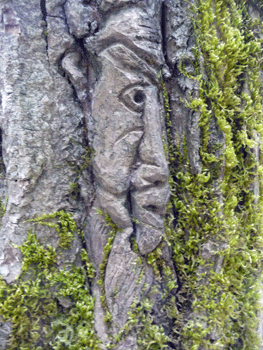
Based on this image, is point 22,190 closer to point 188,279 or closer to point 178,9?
point 188,279

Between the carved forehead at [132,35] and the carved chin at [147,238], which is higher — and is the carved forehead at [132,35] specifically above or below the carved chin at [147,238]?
above

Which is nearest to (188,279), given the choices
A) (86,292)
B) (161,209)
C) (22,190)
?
(161,209)

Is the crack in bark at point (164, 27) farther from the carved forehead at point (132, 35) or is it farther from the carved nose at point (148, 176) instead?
the carved nose at point (148, 176)

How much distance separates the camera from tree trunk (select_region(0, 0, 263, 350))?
1.52 m

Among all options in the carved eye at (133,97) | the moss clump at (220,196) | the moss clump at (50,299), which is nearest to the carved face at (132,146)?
the carved eye at (133,97)

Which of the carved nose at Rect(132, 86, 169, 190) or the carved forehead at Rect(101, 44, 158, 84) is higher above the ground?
the carved forehead at Rect(101, 44, 158, 84)

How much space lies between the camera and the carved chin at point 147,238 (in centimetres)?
154

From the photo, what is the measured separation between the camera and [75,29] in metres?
1.55

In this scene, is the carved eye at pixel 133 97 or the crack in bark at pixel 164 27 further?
the crack in bark at pixel 164 27

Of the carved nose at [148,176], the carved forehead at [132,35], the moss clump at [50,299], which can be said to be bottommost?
the moss clump at [50,299]

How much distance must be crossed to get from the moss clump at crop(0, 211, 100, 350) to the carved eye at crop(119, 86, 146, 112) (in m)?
0.73

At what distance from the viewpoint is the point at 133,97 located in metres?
1.51

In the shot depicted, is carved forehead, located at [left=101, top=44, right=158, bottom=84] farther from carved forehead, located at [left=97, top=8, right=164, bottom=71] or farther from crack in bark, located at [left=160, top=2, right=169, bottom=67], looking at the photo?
crack in bark, located at [left=160, top=2, right=169, bottom=67]

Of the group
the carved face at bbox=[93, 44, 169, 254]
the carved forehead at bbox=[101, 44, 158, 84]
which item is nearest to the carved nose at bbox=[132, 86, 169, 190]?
the carved face at bbox=[93, 44, 169, 254]
